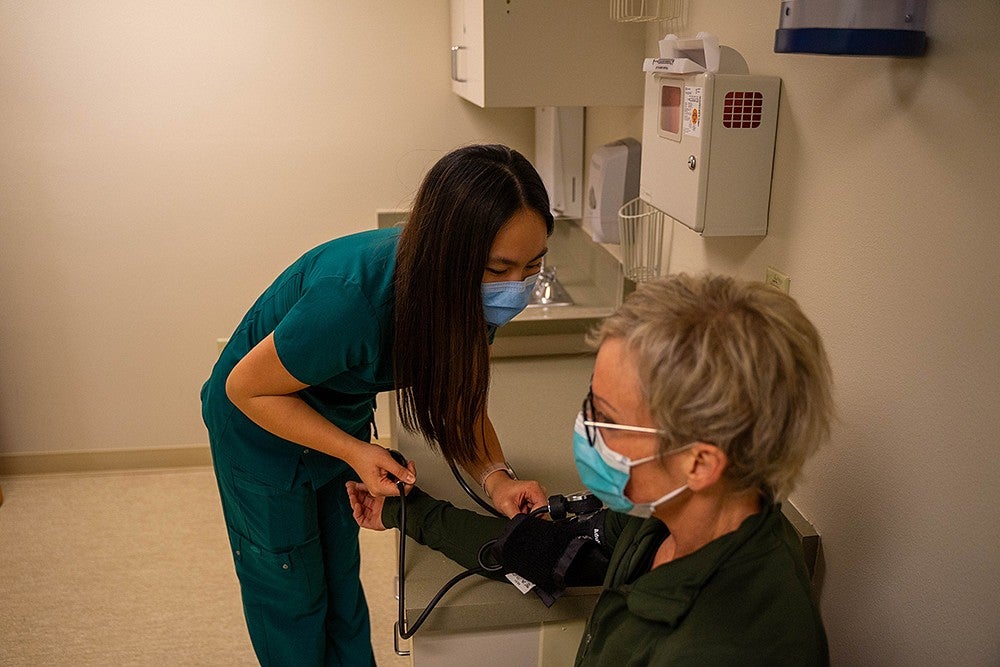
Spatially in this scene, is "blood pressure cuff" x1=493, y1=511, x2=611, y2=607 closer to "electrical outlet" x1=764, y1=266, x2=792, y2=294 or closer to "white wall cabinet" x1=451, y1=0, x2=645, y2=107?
"electrical outlet" x1=764, y1=266, x2=792, y2=294

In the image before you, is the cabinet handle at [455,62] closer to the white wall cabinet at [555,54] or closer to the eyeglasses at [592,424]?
the white wall cabinet at [555,54]

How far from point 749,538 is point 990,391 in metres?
0.33

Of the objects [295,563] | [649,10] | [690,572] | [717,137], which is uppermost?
[649,10]

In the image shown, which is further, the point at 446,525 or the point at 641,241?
the point at 641,241

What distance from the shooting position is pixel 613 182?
2.21 m

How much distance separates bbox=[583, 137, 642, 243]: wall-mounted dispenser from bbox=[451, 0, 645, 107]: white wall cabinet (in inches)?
4.9

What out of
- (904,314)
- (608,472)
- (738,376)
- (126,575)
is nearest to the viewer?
(738,376)

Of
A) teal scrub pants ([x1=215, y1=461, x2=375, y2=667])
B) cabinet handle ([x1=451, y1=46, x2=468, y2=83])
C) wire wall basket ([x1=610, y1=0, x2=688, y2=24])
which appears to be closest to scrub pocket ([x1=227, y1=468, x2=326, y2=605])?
teal scrub pants ([x1=215, y1=461, x2=375, y2=667])

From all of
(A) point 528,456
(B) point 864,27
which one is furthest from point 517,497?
(B) point 864,27

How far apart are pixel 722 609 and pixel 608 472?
191 mm

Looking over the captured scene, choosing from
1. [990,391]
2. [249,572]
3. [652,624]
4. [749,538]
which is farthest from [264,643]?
[990,391]

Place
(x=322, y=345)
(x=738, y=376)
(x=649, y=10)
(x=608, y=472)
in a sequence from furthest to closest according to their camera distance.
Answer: (x=649, y=10) < (x=322, y=345) < (x=608, y=472) < (x=738, y=376)

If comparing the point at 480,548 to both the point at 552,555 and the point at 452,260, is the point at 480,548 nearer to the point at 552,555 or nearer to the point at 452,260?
the point at 552,555

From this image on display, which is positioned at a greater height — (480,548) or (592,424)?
(592,424)
